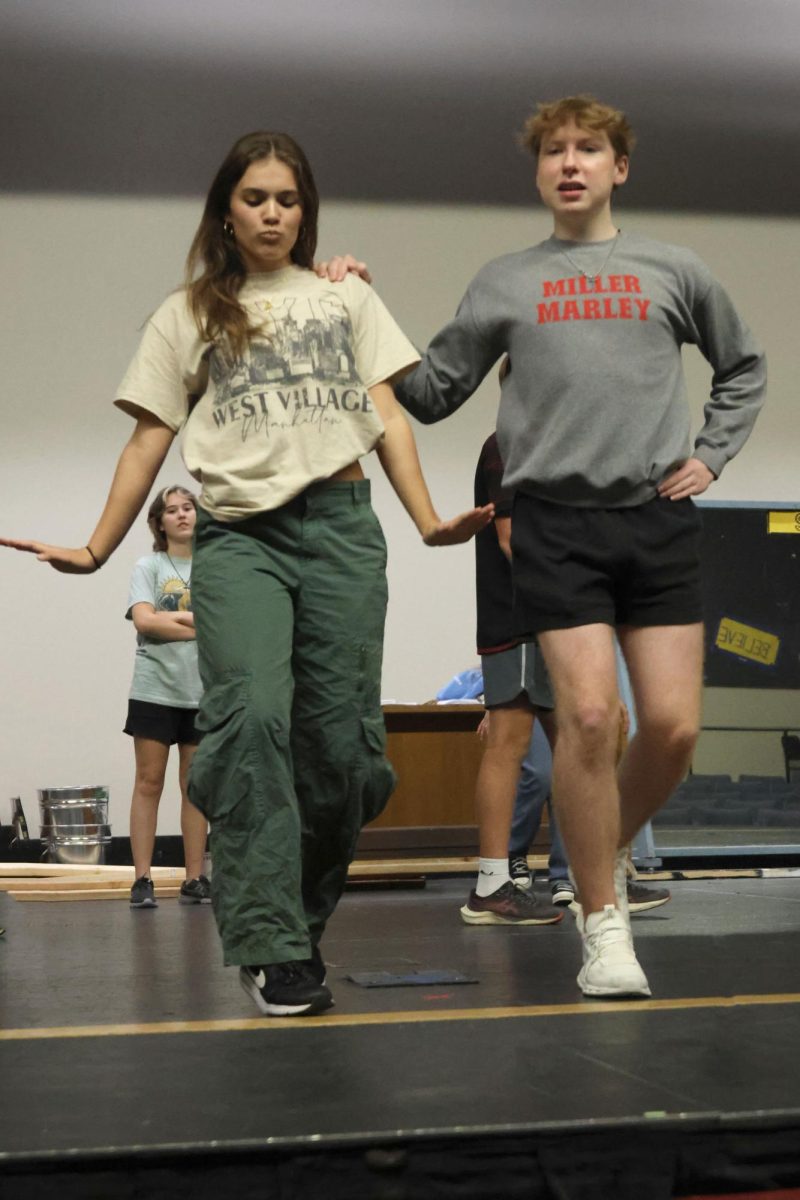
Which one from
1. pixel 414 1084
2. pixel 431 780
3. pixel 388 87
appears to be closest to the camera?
pixel 414 1084

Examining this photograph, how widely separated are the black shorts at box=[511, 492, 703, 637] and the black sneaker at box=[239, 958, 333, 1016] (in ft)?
2.21

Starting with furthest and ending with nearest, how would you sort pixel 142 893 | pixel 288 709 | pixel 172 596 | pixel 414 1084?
pixel 172 596
pixel 142 893
pixel 288 709
pixel 414 1084

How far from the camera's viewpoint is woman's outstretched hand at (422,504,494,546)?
2381 mm

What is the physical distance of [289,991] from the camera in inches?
90.7

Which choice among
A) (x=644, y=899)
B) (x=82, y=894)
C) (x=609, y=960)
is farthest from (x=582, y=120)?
(x=82, y=894)

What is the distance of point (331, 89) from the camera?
7195 mm

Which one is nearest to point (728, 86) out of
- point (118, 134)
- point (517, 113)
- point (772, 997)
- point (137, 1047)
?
point (517, 113)

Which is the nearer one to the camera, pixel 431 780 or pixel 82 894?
pixel 82 894

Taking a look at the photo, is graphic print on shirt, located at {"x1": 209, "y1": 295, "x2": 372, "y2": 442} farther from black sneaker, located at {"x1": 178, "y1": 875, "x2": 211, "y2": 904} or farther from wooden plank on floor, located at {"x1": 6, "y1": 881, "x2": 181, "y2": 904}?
wooden plank on floor, located at {"x1": 6, "y1": 881, "x2": 181, "y2": 904}

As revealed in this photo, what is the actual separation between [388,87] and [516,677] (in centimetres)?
423

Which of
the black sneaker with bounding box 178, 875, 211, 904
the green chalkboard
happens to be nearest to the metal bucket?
the black sneaker with bounding box 178, 875, 211, 904

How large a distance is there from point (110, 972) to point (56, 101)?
5310 mm

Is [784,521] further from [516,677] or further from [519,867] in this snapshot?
[516,677]

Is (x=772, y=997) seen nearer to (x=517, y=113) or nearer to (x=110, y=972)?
(x=110, y=972)
